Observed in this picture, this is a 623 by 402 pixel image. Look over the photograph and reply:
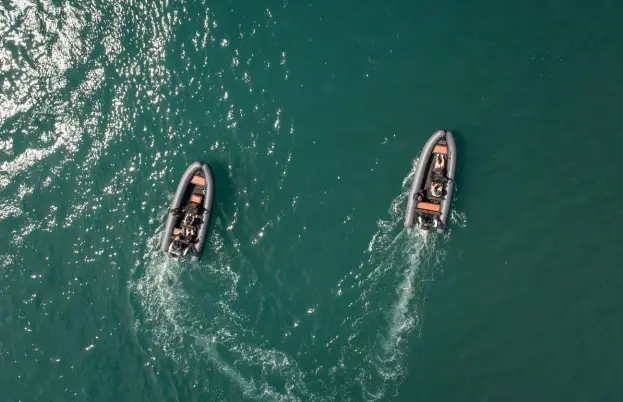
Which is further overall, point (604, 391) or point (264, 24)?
point (264, 24)

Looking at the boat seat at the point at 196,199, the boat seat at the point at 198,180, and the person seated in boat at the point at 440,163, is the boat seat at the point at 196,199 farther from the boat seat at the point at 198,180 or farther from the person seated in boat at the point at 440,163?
the person seated in boat at the point at 440,163

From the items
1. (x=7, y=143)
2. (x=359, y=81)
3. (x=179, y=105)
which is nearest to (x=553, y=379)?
(x=359, y=81)

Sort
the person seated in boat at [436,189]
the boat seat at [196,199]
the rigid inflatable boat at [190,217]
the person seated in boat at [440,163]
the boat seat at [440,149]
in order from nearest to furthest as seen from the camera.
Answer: the person seated in boat at [436,189] < the person seated in boat at [440,163] < the boat seat at [440,149] < the rigid inflatable boat at [190,217] < the boat seat at [196,199]

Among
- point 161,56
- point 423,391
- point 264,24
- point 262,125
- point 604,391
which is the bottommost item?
point 423,391

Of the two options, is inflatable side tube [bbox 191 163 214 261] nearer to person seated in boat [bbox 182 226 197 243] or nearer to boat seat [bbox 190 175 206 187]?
person seated in boat [bbox 182 226 197 243]

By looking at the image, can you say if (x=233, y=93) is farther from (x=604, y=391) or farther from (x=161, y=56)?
(x=604, y=391)

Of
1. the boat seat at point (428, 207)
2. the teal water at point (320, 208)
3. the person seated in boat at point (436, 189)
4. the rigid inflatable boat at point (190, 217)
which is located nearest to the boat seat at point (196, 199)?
the rigid inflatable boat at point (190, 217)

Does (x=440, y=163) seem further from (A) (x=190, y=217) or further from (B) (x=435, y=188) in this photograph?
(A) (x=190, y=217)

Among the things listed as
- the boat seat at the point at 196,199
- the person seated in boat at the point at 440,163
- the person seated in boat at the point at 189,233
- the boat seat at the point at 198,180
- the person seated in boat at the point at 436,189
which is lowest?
the person seated in boat at the point at 189,233
